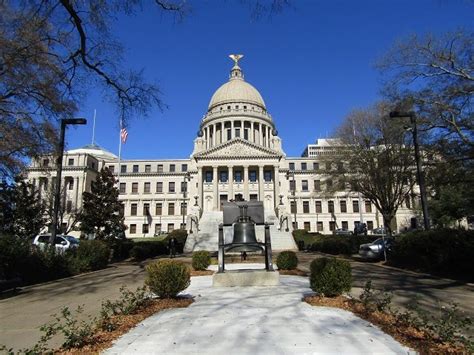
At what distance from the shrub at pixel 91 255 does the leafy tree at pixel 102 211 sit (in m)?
20.9

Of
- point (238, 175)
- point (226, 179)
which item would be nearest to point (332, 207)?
point (238, 175)

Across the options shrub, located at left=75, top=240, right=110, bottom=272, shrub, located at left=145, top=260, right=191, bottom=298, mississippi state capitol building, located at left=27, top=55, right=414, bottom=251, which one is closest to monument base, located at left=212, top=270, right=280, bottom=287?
shrub, located at left=145, top=260, right=191, bottom=298

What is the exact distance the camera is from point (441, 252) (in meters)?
14.2

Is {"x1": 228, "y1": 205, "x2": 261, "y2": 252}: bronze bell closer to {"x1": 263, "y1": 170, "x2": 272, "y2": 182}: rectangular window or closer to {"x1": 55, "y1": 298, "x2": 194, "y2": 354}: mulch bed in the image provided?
{"x1": 55, "y1": 298, "x2": 194, "y2": 354}: mulch bed

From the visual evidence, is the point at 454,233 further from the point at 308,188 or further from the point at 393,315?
the point at 308,188

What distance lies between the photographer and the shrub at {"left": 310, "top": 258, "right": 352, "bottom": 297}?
8.31 m

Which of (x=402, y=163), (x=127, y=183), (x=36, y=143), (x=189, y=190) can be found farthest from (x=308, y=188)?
(x=36, y=143)

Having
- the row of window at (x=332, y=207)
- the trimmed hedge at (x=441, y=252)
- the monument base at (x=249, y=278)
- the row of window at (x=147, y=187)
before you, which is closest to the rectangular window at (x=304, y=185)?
the row of window at (x=332, y=207)

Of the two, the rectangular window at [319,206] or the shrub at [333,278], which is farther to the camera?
the rectangular window at [319,206]

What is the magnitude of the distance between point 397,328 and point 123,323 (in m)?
4.81

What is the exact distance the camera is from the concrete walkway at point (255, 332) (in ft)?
16.4

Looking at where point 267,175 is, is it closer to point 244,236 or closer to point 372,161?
point 372,161

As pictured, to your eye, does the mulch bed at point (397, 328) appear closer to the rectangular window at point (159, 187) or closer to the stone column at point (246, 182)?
the stone column at point (246, 182)

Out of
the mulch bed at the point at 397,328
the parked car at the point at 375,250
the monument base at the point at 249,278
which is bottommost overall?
the mulch bed at the point at 397,328
